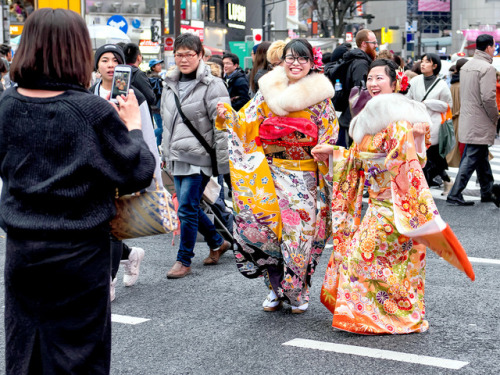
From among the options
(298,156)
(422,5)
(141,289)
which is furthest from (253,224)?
(422,5)

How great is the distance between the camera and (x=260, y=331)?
192 inches

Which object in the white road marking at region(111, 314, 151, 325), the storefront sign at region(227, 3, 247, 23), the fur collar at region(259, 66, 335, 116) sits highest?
the storefront sign at region(227, 3, 247, 23)

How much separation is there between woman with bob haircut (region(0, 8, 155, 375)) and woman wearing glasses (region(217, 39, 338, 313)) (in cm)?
234

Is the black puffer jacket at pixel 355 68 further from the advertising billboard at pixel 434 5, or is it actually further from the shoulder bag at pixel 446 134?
the advertising billboard at pixel 434 5

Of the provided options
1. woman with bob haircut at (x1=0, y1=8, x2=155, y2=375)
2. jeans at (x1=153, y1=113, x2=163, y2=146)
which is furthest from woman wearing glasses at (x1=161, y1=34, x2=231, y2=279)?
jeans at (x1=153, y1=113, x2=163, y2=146)

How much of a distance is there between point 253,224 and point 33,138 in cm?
265

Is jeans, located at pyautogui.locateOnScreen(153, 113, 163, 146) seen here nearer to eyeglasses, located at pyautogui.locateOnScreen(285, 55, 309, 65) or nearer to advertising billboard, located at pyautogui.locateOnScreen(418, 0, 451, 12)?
eyeglasses, located at pyautogui.locateOnScreen(285, 55, 309, 65)

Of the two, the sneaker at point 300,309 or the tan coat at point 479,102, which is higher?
the tan coat at point 479,102

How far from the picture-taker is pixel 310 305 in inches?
215

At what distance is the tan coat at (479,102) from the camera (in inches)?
372

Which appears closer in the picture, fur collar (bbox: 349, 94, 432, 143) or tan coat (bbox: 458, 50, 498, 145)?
fur collar (bbox: 349, 94, 432, 143)

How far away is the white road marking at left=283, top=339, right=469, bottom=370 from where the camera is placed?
4227 millimetres

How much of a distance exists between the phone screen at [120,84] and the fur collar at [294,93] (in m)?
2.12

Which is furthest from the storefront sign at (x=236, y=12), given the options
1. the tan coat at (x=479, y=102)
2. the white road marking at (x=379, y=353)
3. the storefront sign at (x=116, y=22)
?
the white road marking at (x=379, y=353)
